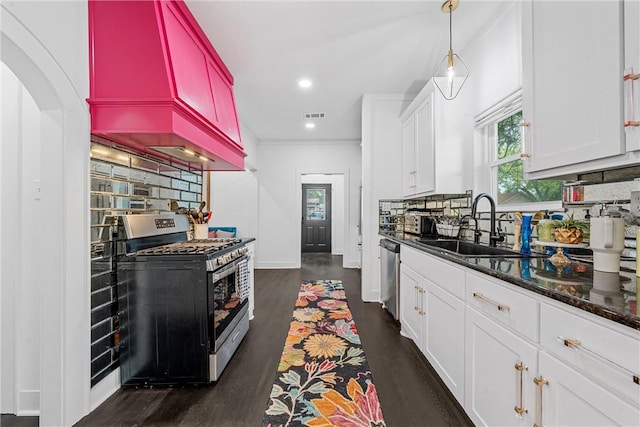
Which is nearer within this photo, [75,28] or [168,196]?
[75,28]

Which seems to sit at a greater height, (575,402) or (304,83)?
(304,83)

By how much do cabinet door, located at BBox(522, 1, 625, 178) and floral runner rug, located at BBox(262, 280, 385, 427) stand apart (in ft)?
5.65

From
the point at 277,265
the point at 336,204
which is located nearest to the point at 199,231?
the point at 277,265

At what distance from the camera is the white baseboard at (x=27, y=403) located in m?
1.63

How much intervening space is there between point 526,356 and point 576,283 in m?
0.34

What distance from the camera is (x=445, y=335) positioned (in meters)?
1.73

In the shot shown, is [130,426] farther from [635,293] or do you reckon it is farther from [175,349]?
[635,293]

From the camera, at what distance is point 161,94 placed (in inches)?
66.2

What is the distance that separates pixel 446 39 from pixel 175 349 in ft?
11.1

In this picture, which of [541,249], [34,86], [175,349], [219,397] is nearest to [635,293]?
[541,249]

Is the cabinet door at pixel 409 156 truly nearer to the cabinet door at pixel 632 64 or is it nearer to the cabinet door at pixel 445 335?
the cabinet door at pixel 445 335

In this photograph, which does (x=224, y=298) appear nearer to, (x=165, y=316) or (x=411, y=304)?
(x=165, y=316)

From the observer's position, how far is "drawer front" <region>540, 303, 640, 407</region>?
2.31ft

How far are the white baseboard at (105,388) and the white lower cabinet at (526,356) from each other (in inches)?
87.5
